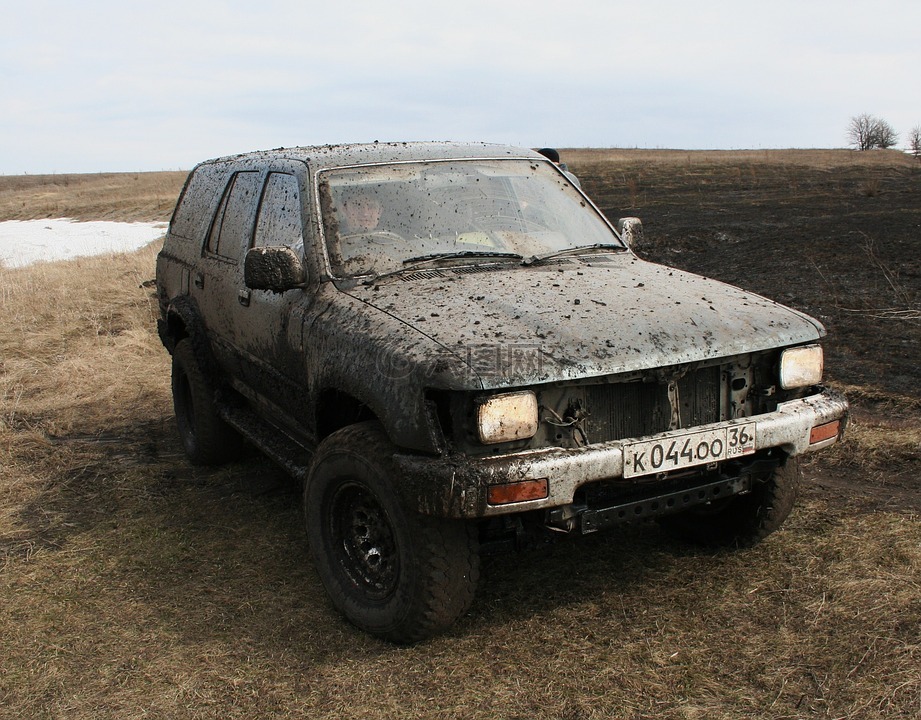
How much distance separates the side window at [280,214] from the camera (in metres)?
4.24

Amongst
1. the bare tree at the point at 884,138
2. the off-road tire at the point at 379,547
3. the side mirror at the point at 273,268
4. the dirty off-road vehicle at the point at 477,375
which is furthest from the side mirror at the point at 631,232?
the bare tree at the point at 884,138

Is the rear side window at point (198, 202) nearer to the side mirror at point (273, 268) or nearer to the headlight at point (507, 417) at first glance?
the side mirror at point (273, 268)

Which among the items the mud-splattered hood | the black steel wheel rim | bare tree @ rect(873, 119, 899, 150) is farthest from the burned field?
bare tree @ rect(873, 119, 899, 150)

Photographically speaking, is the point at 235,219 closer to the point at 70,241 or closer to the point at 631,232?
the point at 631,232

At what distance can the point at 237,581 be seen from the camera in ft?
13.6

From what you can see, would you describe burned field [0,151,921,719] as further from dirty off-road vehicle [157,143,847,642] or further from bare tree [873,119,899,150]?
bare tree [873,119,899,150]

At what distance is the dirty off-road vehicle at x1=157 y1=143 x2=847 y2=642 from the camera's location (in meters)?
3.07

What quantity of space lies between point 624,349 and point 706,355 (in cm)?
33

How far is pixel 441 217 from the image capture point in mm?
4238

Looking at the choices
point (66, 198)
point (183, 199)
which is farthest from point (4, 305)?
point (66, 198)

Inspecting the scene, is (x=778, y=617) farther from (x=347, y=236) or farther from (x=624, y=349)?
(x=347, y=236)

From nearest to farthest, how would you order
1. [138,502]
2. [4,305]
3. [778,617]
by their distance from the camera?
[778,617]
[138,502]
[4,305]

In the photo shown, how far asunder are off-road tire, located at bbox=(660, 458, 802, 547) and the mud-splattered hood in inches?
29.1

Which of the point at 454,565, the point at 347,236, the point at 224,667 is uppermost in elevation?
the point at 347,236
